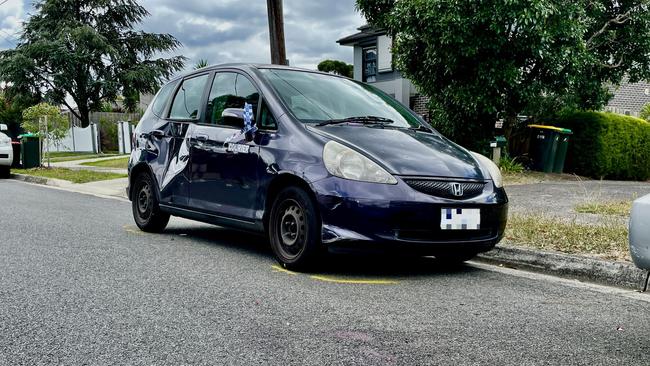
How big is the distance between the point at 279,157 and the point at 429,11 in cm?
955

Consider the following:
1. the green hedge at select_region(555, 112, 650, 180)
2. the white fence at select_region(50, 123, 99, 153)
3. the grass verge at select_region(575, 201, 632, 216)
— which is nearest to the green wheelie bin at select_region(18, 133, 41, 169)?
the white fence at select_region(50, 123, 99, 153)

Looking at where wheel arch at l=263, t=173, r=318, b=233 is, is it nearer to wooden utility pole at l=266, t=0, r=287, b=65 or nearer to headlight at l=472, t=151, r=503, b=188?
headlight at l=472, t=151, r=503, b=188

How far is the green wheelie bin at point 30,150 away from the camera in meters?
19.8

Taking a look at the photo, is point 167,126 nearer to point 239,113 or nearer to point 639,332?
point 239,113

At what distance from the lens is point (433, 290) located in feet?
14.6

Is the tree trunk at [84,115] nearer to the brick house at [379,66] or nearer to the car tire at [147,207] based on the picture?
the brick house at [379,66]

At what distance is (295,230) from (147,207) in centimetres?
268

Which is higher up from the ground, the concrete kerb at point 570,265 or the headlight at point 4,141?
the headlight at point 4,141

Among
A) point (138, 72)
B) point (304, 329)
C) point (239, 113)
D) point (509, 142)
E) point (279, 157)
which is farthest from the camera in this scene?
point (138, 72)

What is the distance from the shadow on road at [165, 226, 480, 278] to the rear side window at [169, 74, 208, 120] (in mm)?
1291

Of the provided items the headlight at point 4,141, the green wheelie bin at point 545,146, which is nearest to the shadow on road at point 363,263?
the green wheelie bin at point 545,146

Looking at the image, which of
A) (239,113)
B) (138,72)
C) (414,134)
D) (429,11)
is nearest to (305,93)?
(239,113)

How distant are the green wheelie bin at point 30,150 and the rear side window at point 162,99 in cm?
1441

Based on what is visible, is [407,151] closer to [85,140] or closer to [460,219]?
[460,219]
